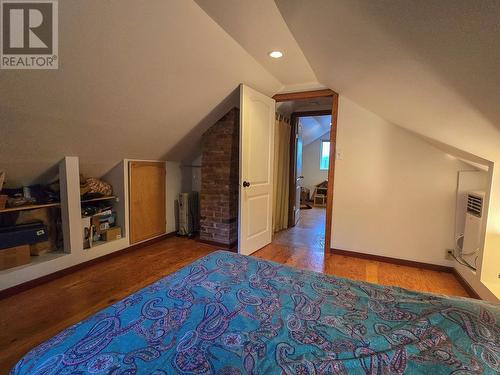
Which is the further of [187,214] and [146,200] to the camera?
[187,214]

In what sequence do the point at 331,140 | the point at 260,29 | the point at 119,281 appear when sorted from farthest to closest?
the point at 331,140 → the point at 119,281 → the point at 260,29

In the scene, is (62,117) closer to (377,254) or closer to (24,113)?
(24,113)

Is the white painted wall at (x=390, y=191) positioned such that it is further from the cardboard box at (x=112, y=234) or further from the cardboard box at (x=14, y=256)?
the cardboard box at (x=14, y=256)

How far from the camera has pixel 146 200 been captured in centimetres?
335

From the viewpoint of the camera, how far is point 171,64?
201 cm

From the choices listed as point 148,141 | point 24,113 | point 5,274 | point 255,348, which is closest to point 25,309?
point 5,274

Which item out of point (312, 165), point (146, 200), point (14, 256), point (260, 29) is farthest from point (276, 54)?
point (312, 165)

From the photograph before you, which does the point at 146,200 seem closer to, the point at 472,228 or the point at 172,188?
the point at 172,188

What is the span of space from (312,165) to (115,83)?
21.8ft

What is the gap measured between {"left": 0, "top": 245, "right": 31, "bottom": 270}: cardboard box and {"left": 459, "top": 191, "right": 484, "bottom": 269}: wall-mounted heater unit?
4.09 metres

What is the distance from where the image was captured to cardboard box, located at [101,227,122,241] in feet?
9.59

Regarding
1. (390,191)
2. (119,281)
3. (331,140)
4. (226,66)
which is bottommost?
(119,281)

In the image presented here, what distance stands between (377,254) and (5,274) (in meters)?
3.81

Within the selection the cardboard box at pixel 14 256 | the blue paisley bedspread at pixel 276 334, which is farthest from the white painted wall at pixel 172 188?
the blue paisley bedspread at pixel 276 334
